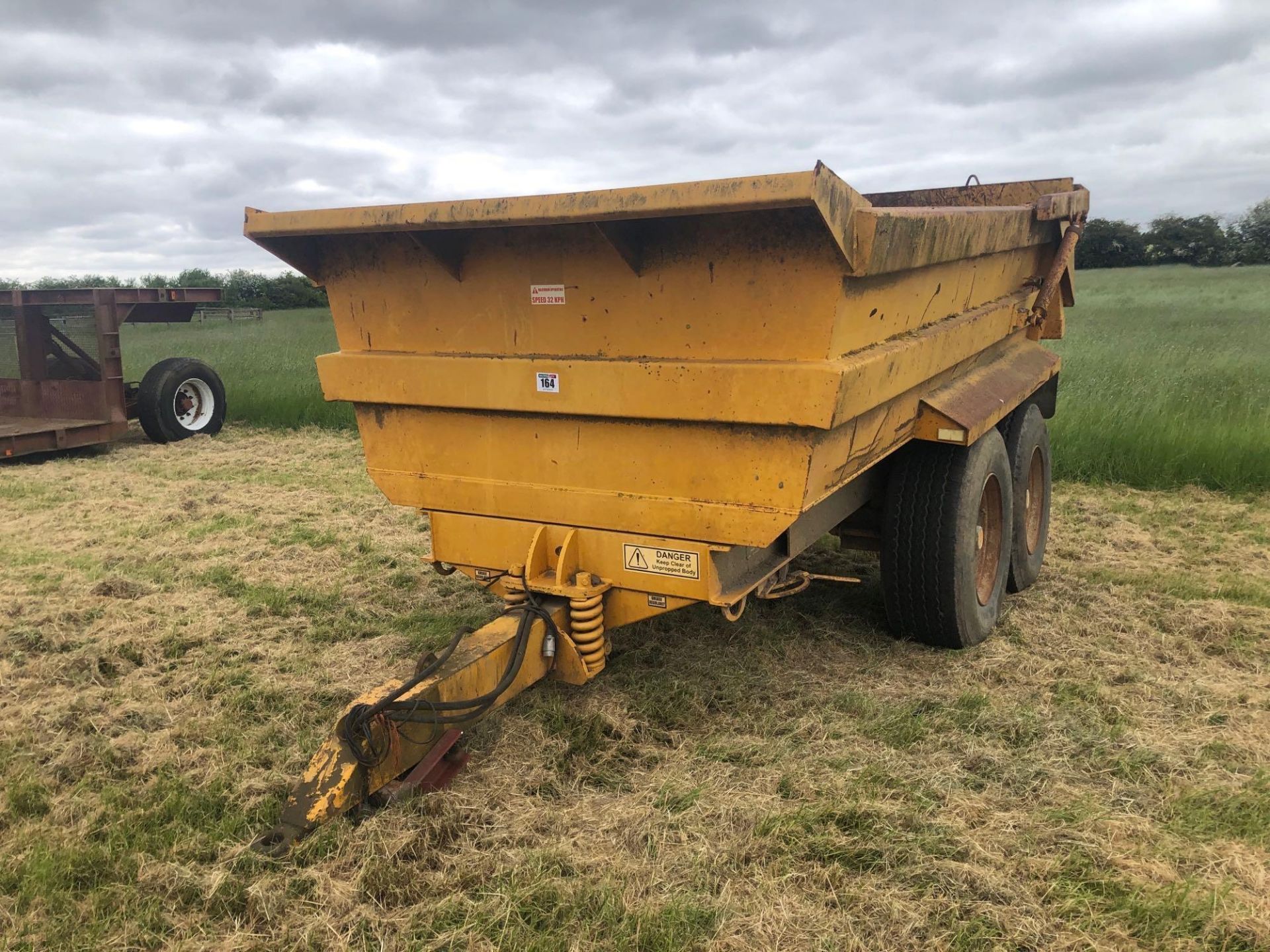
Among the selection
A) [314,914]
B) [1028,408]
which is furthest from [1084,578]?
[314,914]

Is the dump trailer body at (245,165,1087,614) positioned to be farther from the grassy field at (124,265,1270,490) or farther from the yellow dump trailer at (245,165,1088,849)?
the grassy field at (124,265,1270,490)

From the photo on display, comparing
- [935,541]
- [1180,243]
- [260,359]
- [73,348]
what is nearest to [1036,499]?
[935,541]

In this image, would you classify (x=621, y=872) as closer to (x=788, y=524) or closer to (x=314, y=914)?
(x=314, y=914)

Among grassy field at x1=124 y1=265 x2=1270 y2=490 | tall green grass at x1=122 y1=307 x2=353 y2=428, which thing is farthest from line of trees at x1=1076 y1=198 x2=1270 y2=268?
tall green grass at x1=122 y1=307 x2=353 y2=428

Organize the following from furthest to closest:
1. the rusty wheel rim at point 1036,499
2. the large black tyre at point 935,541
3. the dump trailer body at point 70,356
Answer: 1. the dump trailer body at point 70,356
2. the rusty wheel rim at point 1036,499
3. the large black tyre at point 935,541

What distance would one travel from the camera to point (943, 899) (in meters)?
2.14

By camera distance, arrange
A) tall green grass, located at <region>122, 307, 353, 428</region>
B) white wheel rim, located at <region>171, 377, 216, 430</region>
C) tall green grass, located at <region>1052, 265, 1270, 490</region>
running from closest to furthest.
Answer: tall green grass, located at <region>1052, 265, 1270, 490</region>, white wheel rim, located at <region>171, 377, 216, 430</region>, tall green grass, located at <region>122, 307, 353, 428</region>

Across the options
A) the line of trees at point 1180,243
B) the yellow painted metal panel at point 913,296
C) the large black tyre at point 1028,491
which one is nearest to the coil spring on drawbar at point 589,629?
the yellow painted metal panel at point 913,296

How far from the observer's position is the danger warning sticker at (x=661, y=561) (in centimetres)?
285

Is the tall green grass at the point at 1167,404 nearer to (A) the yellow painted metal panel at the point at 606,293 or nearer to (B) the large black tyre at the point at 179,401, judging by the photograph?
(A) the yellow painted metal panel at the point at 606,293

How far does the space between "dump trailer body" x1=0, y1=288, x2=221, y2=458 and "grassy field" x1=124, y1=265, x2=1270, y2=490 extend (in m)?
1.88

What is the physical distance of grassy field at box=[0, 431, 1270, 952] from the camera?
2115 millimetres

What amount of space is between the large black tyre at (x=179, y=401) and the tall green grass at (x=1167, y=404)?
352 inches

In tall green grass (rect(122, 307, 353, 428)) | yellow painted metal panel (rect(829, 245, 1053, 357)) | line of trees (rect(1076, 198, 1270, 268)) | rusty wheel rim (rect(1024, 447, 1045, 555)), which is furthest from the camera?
line of trees (rect(1076, 198, 1270, 268))
